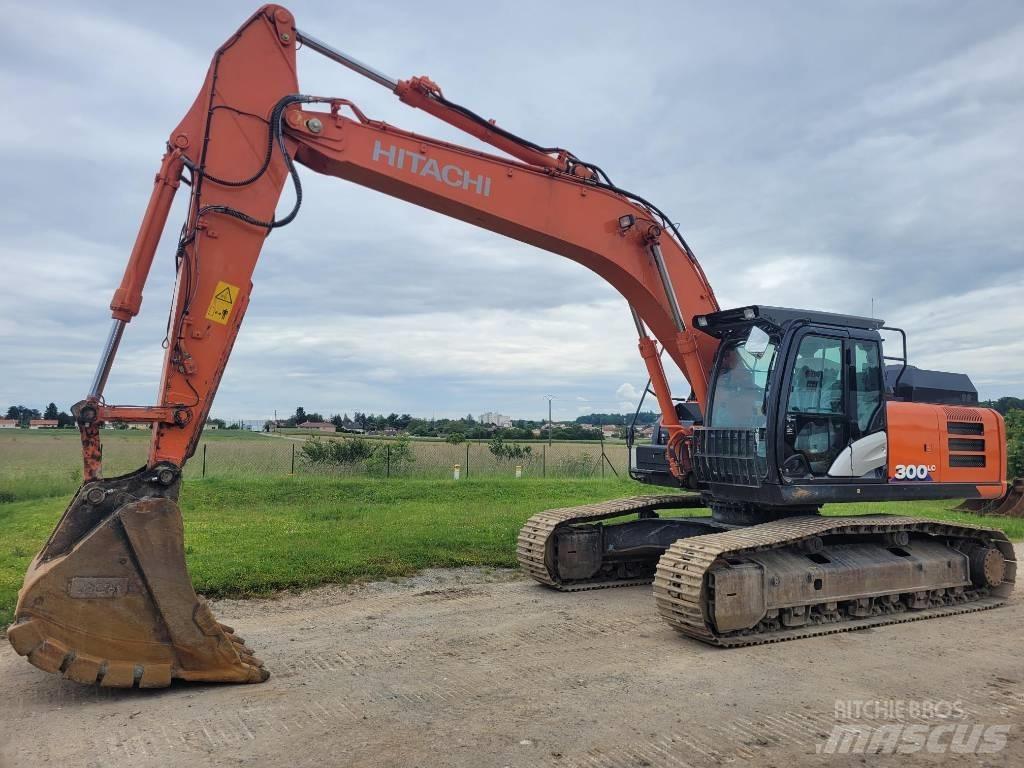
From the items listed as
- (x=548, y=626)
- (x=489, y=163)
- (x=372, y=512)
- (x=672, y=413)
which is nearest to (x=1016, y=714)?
(x=548, y=626)

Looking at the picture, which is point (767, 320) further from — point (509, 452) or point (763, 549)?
point (509, 452)

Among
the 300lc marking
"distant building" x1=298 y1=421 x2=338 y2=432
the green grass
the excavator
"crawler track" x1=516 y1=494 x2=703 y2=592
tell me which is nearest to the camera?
the excavator

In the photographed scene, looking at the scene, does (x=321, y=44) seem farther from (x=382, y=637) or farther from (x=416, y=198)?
(x=382, y=637)

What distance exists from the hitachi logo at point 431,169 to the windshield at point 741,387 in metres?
3.08

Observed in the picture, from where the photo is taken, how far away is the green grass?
900 cm

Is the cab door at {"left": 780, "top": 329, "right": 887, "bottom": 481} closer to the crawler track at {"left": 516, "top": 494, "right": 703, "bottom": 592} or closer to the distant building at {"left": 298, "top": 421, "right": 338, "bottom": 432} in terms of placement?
the crawler track at {"left": 516, "top": 494, "right": 703, "bottom": 592}

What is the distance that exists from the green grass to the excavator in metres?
2.10

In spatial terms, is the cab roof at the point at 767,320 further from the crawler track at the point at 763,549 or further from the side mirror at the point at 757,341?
the crawler track at the point at 763,549

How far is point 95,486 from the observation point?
17.0 ft

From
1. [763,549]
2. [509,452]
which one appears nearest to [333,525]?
[763,549]

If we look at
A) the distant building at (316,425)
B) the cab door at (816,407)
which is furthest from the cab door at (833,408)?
the distant building at (316,425)

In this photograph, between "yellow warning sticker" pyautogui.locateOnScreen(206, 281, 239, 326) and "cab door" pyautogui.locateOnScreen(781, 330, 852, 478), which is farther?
A: "cab door" pyautogui.locateOnScreen(781, 330, 852, 478)

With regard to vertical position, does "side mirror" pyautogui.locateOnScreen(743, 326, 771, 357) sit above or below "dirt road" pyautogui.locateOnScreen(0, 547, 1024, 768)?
above

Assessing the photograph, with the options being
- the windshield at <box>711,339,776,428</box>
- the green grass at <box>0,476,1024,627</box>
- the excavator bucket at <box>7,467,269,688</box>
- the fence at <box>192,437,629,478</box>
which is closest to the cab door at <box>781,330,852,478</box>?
the windshield at <box>711,339,776,428</box>
